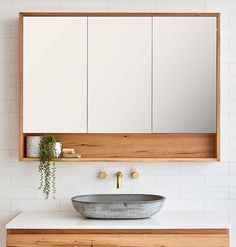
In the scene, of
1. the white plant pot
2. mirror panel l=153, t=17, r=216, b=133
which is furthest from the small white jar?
mirror panel l=153, t=17, r=216, b=133

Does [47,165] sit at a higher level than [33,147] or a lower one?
lower

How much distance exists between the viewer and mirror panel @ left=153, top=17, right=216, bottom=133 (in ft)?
13.7

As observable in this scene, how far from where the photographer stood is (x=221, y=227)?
367 centimetres

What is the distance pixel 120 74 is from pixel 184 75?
48cm

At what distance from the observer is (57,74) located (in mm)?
4191

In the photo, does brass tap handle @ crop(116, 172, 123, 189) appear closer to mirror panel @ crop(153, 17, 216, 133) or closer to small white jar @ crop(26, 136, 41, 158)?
mirror panel @ crop(153, 17, 216, 133)

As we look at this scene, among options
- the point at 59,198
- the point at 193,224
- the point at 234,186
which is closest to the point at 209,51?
the point at 234,186

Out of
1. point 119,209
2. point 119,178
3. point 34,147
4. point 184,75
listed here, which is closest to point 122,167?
point 119,178

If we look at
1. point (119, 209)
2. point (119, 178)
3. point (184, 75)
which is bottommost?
point (119, 209)

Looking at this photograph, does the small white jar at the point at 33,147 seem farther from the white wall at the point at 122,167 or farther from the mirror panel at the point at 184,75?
the mirror panel at the point at 184,75

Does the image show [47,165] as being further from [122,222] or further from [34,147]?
[122,222]

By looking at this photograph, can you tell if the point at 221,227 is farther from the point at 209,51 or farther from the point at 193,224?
the point at 209,51

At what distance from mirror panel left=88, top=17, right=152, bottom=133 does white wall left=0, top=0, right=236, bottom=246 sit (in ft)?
0.53

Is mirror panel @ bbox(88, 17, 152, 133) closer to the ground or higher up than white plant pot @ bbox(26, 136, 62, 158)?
higher up
